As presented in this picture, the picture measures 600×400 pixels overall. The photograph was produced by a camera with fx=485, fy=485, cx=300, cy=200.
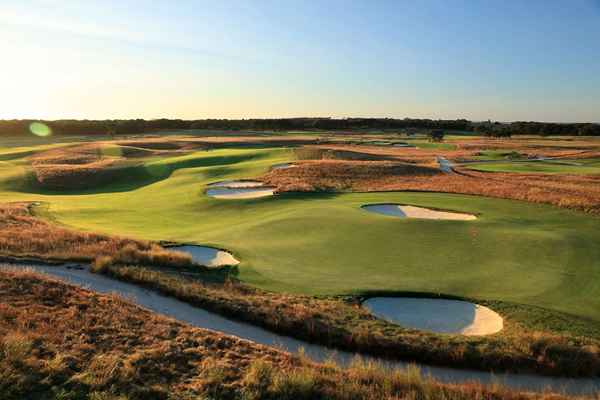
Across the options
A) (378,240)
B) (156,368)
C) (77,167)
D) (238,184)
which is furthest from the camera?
(77,167)

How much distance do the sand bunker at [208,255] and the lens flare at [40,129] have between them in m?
109

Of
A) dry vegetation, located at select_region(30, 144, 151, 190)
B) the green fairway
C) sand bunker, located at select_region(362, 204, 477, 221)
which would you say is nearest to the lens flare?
dry vegetation, located at select_region(30, 144, 151, 190)

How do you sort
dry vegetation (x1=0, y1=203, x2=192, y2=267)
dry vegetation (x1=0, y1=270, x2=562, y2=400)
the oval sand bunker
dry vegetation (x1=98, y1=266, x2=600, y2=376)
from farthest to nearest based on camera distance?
1. dry vegetation (x1=0, y1=203, x2=192, y2=267)
2. the oval sand bunker
3. dry vegetation (x1=98, y1=266, x2=600, y2=376)
4. dry vegetation (x1=0, y1=270, x2=562, y2=400)

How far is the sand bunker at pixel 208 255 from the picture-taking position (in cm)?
1805

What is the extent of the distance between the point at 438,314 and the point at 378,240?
22.9 ft

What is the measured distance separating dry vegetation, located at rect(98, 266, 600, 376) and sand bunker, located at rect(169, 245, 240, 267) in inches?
142

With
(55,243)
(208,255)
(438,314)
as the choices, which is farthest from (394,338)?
(55,243)

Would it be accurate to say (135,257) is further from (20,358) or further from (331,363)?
(331,363)

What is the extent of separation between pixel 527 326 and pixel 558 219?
45.7ft

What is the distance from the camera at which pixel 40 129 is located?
390 feet

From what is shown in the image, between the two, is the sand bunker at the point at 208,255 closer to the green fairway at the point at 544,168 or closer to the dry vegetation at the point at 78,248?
the dry vegetation at the point at 78,248

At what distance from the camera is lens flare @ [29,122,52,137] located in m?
115

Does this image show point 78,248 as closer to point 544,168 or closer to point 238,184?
point 238,184

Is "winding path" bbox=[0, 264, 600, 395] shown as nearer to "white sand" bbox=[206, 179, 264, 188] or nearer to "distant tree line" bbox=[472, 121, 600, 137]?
"white sand" bbox=[206, 179, 264, 188]
